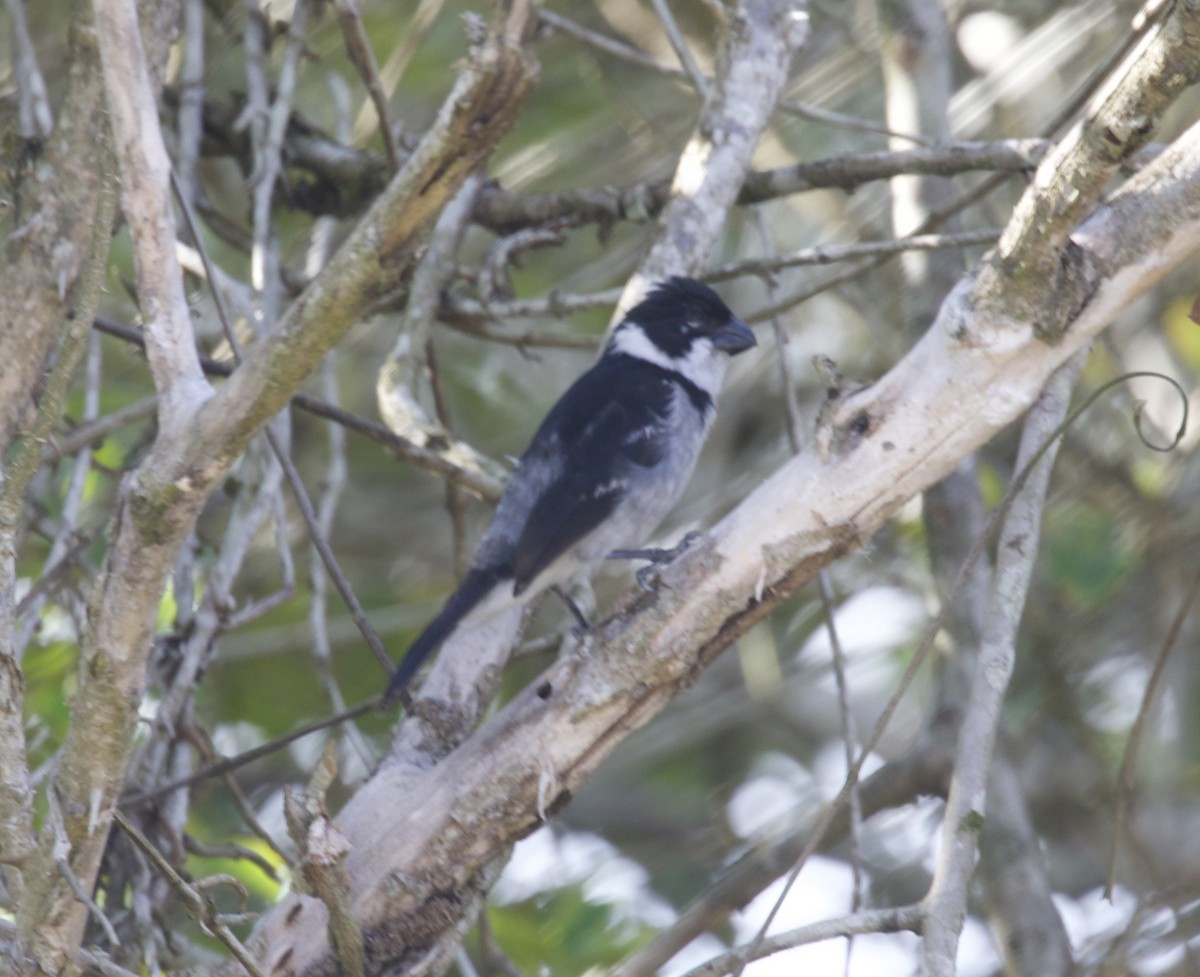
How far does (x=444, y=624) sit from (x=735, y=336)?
54.0 inches

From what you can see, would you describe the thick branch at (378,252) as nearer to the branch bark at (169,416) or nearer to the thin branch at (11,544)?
the branch bark at (169,416)

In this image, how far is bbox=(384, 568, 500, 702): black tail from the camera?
311 centimetres

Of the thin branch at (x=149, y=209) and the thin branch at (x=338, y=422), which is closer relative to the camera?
the thin branch at (x=149, y=209)

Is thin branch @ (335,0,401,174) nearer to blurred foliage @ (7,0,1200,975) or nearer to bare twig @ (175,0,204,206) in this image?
bare twig @ (175,0,204,206)

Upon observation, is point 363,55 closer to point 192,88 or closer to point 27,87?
point 27,87

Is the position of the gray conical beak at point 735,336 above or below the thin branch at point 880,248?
above

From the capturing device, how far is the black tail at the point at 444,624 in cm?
311

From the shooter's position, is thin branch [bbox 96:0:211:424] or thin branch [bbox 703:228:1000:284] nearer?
thin branch [bbox 96:0:211:424]

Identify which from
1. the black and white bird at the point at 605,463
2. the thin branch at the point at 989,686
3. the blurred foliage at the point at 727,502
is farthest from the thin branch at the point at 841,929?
the blurred foliage at the point at 727,502

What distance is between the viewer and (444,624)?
10.7 feet

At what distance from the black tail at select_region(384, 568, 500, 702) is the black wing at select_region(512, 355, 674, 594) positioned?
8 cm

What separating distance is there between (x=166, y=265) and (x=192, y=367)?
16 centimetres

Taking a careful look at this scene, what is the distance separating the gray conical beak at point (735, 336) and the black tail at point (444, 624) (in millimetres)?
1107

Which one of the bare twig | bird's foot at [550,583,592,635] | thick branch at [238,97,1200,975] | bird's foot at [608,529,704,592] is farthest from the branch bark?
the bare twig
